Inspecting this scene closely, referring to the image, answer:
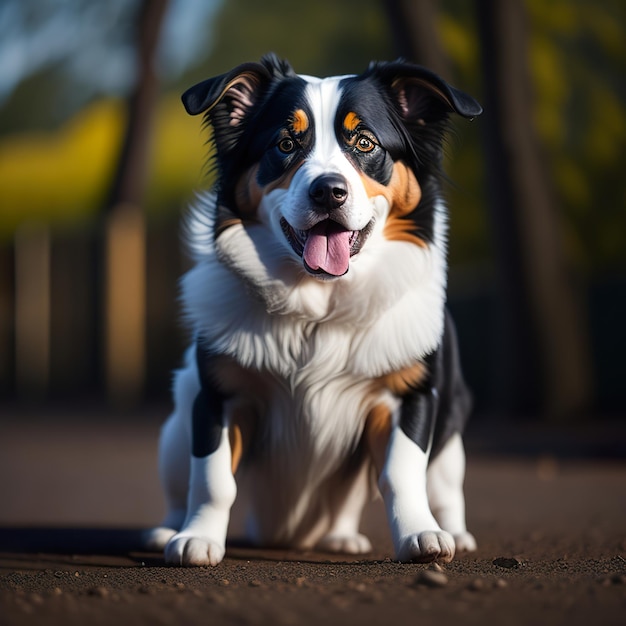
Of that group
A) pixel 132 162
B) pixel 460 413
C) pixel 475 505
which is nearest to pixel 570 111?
pixel 132 162

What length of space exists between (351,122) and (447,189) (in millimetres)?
4207

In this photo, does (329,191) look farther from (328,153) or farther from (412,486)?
(412,486)

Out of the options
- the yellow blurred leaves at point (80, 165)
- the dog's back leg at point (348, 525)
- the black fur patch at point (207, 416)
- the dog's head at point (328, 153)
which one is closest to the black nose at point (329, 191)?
the dog's head at point (328, 153)

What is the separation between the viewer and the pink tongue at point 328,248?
3873 mm

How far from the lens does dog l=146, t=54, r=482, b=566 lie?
3861 mm

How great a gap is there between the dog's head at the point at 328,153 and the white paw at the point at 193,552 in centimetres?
107

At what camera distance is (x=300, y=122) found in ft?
12.8

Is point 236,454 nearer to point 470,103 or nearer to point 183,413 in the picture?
point 183,413

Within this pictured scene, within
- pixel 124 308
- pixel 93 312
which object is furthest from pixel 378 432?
pixel 93 312

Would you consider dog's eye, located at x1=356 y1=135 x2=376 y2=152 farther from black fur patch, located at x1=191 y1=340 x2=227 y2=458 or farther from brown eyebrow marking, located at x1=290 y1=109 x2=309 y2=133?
black fur patch, located at x1=191 y1=340 x2=227 y2=458

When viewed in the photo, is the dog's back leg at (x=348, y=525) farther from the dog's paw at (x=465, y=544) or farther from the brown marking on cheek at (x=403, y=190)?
the brown marking on cheek at (x=403, y=190)

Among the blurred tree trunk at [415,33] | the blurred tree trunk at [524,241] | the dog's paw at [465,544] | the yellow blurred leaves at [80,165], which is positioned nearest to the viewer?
the dog's paw at [465,544]

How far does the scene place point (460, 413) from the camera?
4.48 meters

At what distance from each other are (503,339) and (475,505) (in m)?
4.72
